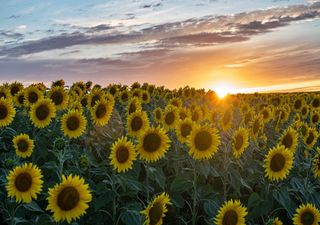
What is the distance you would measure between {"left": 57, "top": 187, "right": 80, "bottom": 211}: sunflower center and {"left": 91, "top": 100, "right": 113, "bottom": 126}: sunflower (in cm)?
338

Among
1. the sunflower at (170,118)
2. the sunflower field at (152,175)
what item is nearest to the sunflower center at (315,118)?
the sunflower field at (152,175)

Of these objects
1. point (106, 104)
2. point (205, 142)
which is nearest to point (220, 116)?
point (106, 104)

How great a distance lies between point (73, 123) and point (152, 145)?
6.45 ft

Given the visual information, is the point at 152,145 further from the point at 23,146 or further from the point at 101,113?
the point at 101,113

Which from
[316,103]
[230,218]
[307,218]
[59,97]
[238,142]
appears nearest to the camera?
[230,218]

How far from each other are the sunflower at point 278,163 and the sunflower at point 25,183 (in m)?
3.01

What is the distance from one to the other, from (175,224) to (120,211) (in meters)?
0.80

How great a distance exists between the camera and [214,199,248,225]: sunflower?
5395mm

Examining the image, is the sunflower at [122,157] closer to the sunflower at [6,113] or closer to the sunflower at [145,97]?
the sunflower at [6,113]

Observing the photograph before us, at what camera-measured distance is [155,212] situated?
5047 millimetres

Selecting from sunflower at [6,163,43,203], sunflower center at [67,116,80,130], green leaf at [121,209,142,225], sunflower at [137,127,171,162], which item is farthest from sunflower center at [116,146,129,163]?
sunflower center at [67,116,80,130]

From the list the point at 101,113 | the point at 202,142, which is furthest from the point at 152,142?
the point at 101,113

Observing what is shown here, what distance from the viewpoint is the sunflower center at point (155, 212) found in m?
5.04

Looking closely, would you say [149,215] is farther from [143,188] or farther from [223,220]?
[143,188]
